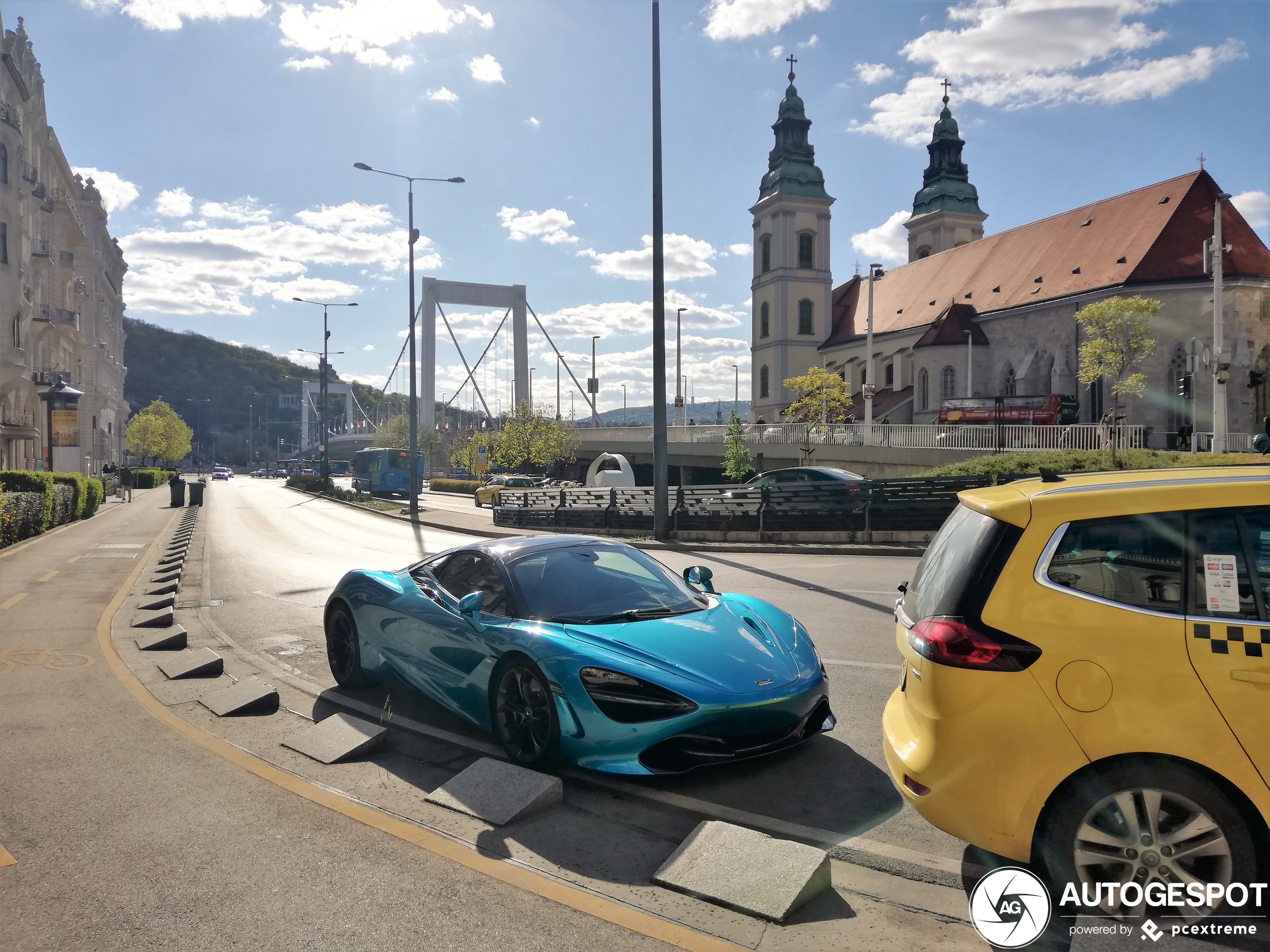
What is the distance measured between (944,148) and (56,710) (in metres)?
84.2

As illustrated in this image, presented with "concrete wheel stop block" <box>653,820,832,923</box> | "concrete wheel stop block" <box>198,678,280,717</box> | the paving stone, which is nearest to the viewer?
"concrete wheel stop block" <box>653,820,832,923</box>

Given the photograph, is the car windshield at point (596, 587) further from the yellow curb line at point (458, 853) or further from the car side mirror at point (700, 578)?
the yellow curb line at point (458, 853)

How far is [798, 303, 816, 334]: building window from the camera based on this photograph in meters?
72.6

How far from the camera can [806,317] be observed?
72.8m

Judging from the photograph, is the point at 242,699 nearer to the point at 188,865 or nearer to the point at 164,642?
the point at 164,642

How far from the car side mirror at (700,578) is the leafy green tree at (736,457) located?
33.1 meters

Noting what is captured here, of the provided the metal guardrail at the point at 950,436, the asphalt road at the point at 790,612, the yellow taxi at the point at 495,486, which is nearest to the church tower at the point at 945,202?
the metal guardrail at the point at 950,436

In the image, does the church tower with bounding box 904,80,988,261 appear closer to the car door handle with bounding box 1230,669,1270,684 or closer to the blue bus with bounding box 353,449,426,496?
the blue bus with bounding box 353,449,426,496

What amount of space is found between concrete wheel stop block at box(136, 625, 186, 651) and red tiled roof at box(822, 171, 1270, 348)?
45901 mm

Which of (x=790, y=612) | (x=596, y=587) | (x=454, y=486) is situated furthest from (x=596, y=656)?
(x=454, y=486)

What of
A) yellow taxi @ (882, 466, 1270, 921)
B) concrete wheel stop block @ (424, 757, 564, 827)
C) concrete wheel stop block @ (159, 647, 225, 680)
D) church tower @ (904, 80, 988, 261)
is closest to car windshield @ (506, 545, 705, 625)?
concrete wheel stop block @ (424, 757, 564, 827)

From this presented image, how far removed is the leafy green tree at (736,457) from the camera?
3972 centimetres

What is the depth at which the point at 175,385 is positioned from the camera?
599 ft

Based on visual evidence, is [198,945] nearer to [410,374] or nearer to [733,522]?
[733,522]
